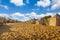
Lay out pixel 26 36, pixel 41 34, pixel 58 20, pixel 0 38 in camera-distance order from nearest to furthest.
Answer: pixel 0 38 < pixel 26 36 < pixel 41 34 < pixel 58 20

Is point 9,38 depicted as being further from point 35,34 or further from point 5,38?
point 35,34

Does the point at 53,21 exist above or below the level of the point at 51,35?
above

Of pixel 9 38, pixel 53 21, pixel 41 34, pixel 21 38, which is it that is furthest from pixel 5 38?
pixel 53 21

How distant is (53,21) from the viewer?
47.2 feet

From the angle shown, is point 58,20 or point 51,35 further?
point 58,20

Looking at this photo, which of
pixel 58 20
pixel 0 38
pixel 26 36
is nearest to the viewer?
pixel 0 38

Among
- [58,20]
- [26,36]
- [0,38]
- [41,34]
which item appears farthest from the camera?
[58,20]

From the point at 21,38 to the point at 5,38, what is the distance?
4.01 ft

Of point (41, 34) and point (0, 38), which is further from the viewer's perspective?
point (41, 34)

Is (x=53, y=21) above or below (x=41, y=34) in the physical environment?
above

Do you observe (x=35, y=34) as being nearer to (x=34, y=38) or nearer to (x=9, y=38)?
(x=34, y=38)

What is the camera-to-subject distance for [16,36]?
31.4 feet

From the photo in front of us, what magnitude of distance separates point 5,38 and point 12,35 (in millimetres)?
730

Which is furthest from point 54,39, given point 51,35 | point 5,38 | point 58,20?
point 58,20
